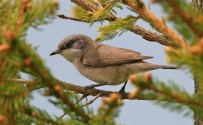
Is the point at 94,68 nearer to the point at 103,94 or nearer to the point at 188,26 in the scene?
the point at 103,94

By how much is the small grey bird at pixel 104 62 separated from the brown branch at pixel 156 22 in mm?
2293

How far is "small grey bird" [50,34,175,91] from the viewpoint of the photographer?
5482 millimetres

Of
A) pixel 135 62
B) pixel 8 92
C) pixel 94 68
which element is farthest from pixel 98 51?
pixel 8 92

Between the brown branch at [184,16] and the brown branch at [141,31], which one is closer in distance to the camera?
the brown branch at [184,16]

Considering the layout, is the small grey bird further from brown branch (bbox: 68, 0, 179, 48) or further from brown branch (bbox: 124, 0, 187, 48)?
brown branch (bbox: 124, 0, 187, 48)

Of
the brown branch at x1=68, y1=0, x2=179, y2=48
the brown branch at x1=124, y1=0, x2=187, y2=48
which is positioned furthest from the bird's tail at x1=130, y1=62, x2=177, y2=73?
the brown branch at x1=124, y1=0, x2=187, y2=48

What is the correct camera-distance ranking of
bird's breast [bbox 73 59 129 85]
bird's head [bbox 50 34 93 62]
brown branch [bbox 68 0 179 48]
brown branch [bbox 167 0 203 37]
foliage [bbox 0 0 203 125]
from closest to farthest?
foliage [bbox 0 0 203 125]
brown branch [bbox 167 0 203 37]
brown branch [bbox 68 0 179 48]
bird's breast [bbox 73 59 129 85]
bird's head [bbox 50 34 93 62]

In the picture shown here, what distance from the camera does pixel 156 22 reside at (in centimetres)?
250

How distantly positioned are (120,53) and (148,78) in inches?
169

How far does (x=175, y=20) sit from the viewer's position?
6.31 ft

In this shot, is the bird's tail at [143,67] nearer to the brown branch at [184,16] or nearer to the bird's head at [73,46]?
the bird's head at [73,46]

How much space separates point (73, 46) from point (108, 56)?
120cm

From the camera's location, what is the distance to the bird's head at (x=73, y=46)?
6.73 m

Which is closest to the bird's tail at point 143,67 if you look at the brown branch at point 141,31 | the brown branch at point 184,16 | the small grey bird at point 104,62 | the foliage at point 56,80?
the small grey bird at point 104,62
